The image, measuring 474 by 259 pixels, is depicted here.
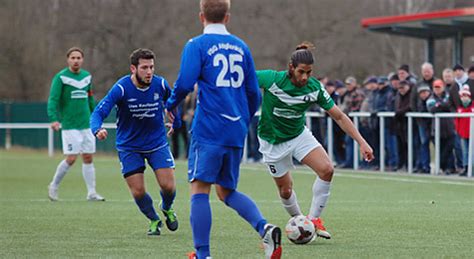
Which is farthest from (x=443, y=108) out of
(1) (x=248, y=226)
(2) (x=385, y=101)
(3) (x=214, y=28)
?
(3) (x=214, y=28)

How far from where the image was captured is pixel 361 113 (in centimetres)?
2170

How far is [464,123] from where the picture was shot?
19031 millimetres

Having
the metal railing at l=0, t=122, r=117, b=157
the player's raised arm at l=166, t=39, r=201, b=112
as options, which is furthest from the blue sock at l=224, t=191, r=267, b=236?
the metal railing at l=0, t=122, r=117, b=157

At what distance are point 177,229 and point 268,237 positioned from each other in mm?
3454

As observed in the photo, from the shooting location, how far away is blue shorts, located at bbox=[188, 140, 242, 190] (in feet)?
26.0

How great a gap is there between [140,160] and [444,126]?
9796mm

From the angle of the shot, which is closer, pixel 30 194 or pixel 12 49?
pixel 30 194

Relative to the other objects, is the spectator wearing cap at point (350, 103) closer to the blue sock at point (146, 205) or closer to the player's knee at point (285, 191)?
the blue sock at point (146, 205)

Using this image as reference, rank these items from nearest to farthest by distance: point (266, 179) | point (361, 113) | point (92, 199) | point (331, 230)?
point (331, 230) < point (92, 199) < point (266, 179) < point (361, 113)

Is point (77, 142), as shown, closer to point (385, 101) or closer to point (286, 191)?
point (286, 191)

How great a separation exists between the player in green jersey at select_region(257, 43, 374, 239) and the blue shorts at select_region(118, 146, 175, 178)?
116 centimetres

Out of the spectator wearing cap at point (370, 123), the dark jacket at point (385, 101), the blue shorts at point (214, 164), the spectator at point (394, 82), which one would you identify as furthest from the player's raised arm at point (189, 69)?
the spectator wearing cap at point (370, 123)

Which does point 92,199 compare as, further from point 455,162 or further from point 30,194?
point 455,162

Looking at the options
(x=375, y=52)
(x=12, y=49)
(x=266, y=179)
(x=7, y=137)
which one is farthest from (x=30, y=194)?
(x=375, y=52)
